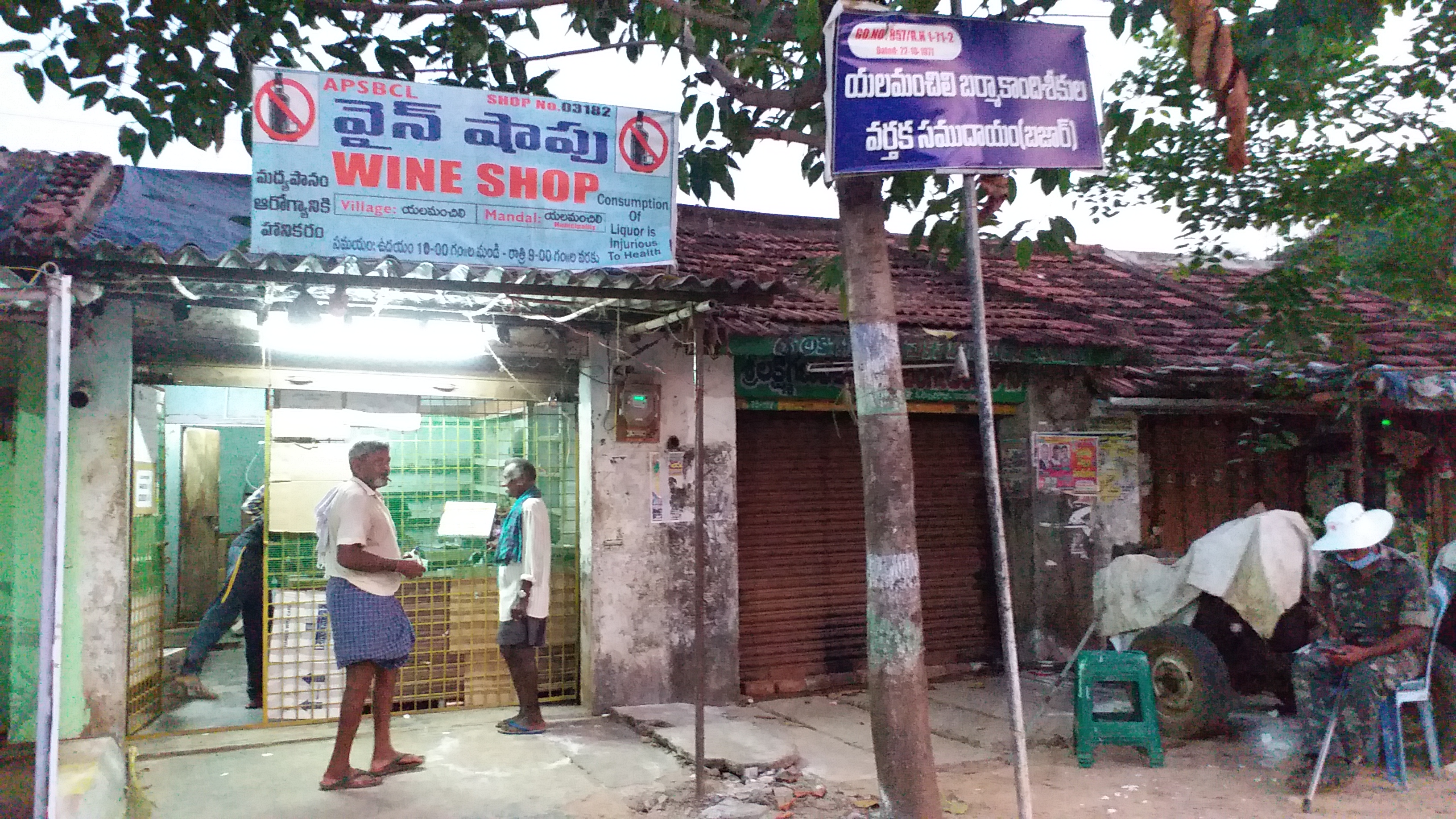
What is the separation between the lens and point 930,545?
32.2 feet

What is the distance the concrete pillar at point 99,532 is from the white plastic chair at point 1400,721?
7.40 metres

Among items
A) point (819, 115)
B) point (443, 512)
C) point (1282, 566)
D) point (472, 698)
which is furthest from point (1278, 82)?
point (472, 698)

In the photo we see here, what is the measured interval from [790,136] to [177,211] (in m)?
4.49

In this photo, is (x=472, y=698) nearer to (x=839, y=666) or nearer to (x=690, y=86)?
(x=839, y=666)

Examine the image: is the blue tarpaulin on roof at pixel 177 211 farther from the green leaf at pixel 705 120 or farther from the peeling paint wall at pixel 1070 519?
the peeling paint wall at pixel 1070 519

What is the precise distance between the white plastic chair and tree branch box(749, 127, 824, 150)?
4438 mm

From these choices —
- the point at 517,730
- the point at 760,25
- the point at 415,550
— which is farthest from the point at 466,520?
the point at 760,25

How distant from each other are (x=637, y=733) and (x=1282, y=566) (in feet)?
14.2

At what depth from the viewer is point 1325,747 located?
5867mm

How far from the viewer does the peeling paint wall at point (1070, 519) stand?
9.72 metres

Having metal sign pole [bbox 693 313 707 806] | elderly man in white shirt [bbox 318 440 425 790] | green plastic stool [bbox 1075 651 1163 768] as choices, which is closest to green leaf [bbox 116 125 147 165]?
elderly man in white shirt [bbox 318 440 425 790]

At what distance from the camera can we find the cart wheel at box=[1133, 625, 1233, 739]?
22.8 feet

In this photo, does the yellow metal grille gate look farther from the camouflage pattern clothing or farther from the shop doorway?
the camouflage pattern clothing

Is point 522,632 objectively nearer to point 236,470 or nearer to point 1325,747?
point 1325,747
